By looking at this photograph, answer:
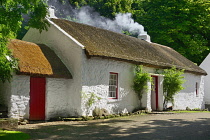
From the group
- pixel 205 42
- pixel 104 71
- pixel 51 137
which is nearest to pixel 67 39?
pixel 104 71

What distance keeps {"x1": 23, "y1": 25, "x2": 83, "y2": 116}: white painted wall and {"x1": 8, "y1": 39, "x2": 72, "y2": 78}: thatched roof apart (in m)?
0.29

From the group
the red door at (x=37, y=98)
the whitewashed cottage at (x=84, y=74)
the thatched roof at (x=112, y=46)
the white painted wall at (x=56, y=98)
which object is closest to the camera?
the red door at (x=37, y=98)

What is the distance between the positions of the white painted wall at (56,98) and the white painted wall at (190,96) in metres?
9.41

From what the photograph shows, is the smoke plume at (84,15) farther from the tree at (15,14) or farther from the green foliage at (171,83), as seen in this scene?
the tree at (15,14)

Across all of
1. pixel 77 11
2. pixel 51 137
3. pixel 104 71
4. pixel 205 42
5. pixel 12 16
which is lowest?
pixel 51 137

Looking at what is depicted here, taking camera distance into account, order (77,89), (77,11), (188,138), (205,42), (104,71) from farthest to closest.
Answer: (77,11) → (205,42) → (104,71) → (77,89) → (188,138)

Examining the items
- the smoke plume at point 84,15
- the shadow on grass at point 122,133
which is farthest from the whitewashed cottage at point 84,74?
the smoke plume at point 84,15

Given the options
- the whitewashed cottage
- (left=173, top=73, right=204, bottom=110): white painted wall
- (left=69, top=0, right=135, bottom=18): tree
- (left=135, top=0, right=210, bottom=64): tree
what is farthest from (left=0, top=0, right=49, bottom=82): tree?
(left=69, top=0, right=135, bottom=18): tree

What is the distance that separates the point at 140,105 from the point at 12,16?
10.0 metres

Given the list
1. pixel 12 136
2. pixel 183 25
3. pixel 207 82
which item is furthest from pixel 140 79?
pixel 183 25

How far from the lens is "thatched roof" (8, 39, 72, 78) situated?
11.5 meters

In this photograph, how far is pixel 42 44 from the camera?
47.6ft

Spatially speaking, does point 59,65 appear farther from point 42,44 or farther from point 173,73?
point 173,73

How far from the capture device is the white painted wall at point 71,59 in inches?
507
